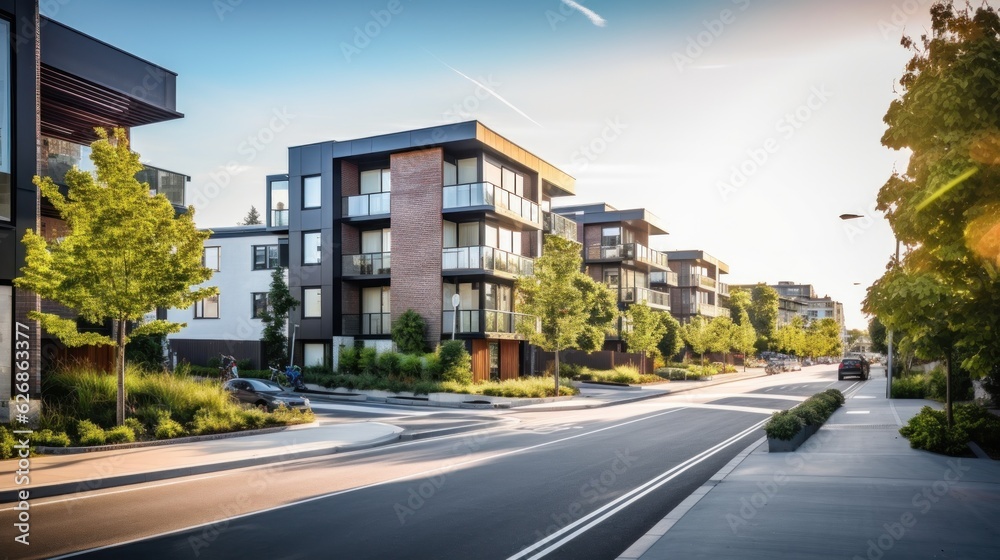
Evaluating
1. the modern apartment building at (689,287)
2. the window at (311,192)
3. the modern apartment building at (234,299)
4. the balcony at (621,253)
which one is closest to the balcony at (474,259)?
the window at (311,192)

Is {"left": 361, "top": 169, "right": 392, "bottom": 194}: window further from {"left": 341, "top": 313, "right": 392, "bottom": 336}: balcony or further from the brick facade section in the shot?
{"left": 341, "top": 313, "right": 392, "bottom": 336}: balcony

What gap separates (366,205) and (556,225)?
1205 centimetres

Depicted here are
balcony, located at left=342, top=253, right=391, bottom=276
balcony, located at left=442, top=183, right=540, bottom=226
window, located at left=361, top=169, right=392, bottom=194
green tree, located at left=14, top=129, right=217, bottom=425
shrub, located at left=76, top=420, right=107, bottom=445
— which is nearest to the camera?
shrub, located at left=76, top=420, right=107, bottom=445

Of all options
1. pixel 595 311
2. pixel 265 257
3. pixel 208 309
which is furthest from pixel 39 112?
pixel 595 311

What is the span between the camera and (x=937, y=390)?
101ft

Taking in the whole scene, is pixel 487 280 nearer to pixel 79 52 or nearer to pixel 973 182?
pixel 79 52

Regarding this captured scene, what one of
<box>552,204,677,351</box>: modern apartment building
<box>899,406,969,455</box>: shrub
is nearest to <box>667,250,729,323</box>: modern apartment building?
<box>552,204,677,351</box>: modern apartment building

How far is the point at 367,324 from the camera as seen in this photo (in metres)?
37.6

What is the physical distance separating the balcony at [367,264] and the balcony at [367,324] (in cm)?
219

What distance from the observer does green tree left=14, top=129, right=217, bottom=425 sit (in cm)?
1518

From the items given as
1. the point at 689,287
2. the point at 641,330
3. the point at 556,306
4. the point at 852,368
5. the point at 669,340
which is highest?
the point at 689,287

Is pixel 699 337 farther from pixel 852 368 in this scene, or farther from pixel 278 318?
pixel 278 318

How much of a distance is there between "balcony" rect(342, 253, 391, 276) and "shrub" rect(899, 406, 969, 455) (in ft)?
85.3

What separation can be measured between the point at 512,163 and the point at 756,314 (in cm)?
8052
